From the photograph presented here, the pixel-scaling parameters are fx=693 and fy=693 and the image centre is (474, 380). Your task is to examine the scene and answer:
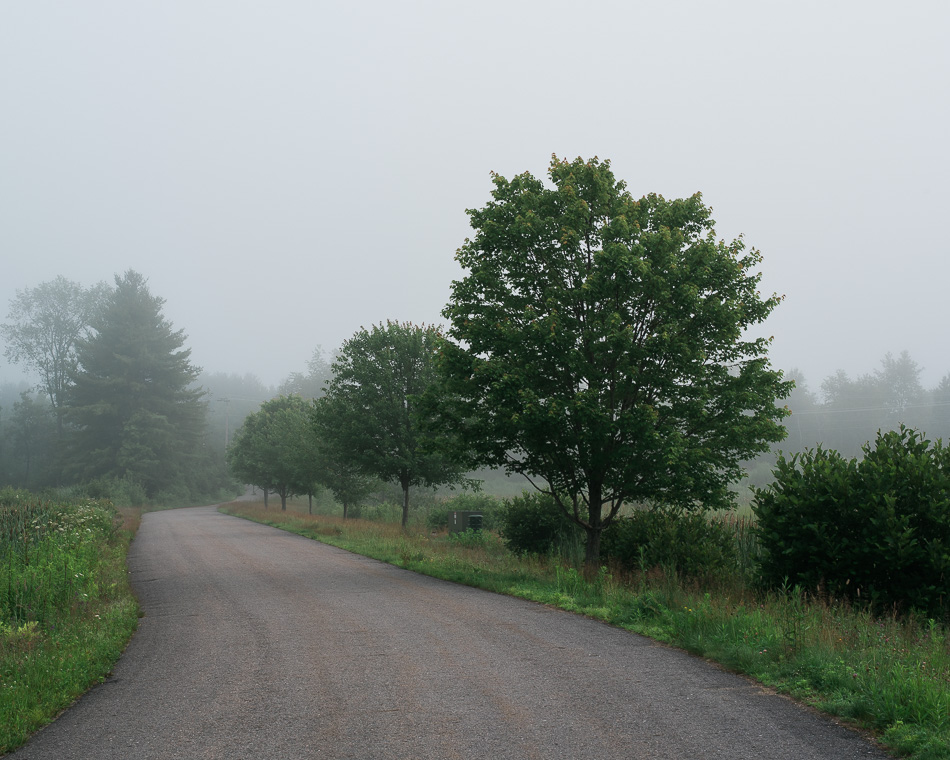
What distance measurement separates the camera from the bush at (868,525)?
1014 centimetres

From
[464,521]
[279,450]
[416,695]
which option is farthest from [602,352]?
[279,450]

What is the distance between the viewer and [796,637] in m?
7.60

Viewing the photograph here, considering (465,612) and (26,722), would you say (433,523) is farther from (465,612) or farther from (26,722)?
(26,722)

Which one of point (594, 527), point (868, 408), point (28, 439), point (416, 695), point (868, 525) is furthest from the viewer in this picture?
point (868, 408)

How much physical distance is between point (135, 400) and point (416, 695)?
77.2 metres

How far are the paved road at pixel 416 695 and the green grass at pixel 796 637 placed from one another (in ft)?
1.14

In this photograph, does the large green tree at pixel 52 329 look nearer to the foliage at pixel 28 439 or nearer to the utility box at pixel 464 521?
the foliage at pixel 28 439

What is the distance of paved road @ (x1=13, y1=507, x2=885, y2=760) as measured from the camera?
17.2ft

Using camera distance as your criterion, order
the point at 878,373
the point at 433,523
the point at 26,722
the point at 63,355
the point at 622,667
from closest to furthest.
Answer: the point at 26,722 < the point at 622,667 < the point at 433,523 < the point at 63,355 < the point at 878,373

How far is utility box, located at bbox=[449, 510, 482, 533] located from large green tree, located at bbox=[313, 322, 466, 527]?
1994mm

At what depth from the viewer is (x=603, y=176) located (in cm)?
1535

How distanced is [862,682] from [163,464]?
7606 centimetres

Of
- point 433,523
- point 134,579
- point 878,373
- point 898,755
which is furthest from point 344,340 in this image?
point 878,373

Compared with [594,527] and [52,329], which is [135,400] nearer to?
[52,329]
